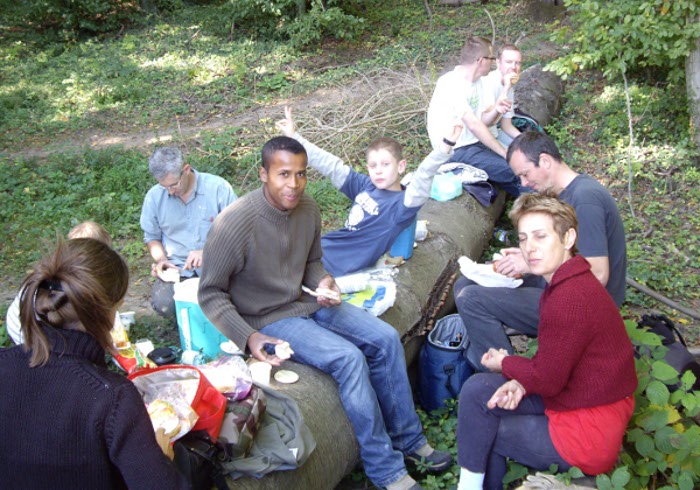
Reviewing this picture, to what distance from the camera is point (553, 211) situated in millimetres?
3133

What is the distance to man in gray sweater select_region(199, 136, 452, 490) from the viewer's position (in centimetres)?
342

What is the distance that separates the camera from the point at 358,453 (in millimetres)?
3570

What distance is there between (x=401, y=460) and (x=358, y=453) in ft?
0.81

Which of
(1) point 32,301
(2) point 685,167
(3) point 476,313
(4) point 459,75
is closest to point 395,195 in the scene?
(3) point 476,313

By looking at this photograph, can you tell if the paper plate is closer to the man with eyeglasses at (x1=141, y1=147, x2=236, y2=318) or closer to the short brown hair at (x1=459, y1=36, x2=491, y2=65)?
the man with eyeglasses at (x1=141, y1=147, x2=236, y2=318)

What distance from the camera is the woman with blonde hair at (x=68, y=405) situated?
76.8 inches

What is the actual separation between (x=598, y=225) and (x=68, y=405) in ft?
10.1

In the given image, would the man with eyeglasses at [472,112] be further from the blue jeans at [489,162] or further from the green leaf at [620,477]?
the green leaf at [620,477]

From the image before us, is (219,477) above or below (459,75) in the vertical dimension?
below

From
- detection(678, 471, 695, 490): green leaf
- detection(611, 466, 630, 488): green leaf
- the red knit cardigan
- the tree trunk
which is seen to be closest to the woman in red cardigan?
the red knit cardigan

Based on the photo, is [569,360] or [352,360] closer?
[569,360]

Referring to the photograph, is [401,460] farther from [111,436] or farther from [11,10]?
[11,10]

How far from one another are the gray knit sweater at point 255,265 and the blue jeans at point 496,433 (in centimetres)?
110

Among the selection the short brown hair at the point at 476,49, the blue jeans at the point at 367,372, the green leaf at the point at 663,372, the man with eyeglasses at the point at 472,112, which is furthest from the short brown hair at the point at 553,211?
the short brown hair at the point at 476,49
